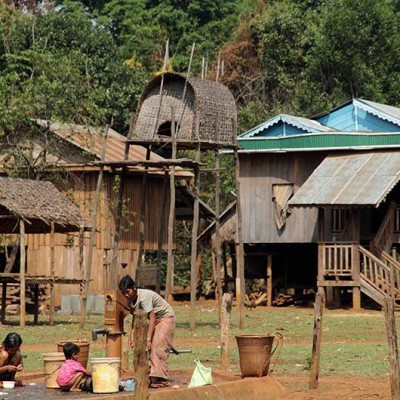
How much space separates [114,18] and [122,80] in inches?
340

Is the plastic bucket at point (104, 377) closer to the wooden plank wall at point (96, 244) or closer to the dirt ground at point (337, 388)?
the dirt ground at point (337, 388)

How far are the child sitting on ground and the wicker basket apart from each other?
203cm

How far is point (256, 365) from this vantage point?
50.8 ft

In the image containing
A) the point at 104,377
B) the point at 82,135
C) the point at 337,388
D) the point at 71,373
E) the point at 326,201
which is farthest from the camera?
the point at 82,135

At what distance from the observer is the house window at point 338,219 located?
1468 inches

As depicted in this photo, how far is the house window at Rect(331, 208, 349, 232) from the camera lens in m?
37.3

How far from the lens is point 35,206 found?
88.4ft

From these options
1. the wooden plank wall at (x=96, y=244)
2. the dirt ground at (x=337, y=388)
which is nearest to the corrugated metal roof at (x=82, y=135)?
the wooden plank wall at (x=96, y=244)

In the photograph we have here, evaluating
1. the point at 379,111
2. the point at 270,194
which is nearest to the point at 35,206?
the point at 270,194

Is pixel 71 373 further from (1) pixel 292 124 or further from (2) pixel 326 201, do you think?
(1) pixel 292 124

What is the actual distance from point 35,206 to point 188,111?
3930 millimetres

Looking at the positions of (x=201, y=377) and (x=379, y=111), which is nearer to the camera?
(x=201, y=377)

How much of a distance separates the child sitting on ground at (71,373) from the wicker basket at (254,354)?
203 centimetres

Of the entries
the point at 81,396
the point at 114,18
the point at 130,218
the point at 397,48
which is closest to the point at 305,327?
the point at 130,218
